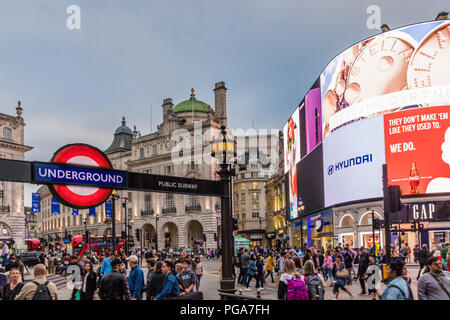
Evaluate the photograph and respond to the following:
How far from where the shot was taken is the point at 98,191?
7781 mm

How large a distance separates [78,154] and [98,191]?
2.30ft

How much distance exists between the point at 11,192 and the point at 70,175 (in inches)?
2235

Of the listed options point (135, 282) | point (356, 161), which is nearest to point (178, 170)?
point (356, 161)

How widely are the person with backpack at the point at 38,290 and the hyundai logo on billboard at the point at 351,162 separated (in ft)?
130

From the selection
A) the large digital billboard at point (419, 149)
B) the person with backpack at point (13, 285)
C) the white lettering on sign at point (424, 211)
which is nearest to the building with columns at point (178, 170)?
the large digital billboard at point (419, 149)

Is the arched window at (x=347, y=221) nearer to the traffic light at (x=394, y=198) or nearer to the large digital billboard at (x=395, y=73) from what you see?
the large digital billboard at (x=395, y=73)

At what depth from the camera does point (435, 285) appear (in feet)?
23.1

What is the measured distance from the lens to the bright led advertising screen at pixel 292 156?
60400 mm

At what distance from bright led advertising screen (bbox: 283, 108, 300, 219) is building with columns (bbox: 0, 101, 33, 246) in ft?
114

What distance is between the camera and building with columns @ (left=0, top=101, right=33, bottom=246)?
188 ft

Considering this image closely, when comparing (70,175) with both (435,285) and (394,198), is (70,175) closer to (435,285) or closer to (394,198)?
(435,285)

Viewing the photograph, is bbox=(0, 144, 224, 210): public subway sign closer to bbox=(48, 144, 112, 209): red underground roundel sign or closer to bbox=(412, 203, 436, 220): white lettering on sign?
bbox=(48, 144, 112, 209): red underground roundel sign

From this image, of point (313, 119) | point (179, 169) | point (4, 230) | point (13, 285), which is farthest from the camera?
point (179, 169)
